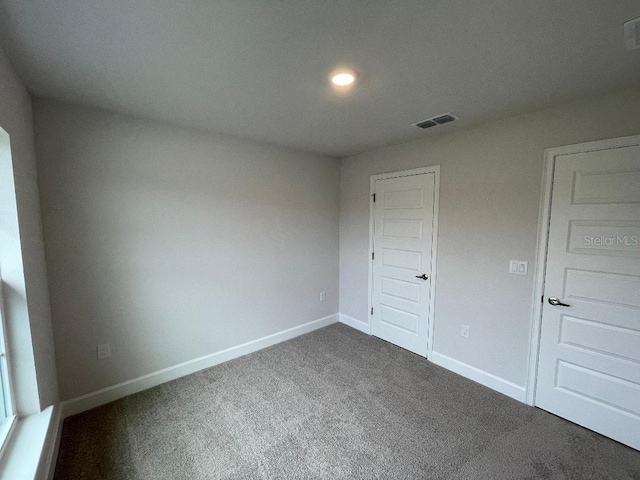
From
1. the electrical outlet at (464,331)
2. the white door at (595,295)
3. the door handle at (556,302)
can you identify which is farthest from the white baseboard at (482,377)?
the door handle at (556,302)

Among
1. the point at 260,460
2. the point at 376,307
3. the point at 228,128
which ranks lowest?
the point at 260,460

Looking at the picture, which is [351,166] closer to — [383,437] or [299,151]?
[299,151]

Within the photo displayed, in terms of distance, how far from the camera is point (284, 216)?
325cm

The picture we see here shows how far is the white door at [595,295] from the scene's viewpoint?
179cm

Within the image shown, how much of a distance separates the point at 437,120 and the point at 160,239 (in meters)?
2.60

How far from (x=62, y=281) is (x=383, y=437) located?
256 cm

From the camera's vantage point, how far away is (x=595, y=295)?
1.92 m

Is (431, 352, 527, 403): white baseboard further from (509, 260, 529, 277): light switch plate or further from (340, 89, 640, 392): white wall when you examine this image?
(509, 260, 529, 277): light switch plate

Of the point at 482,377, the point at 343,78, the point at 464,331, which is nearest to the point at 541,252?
the point at 464,331

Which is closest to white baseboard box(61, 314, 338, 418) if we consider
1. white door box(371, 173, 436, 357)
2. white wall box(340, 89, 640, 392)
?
white door box(371, 173, 436, 357)

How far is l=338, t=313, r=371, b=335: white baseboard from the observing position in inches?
141

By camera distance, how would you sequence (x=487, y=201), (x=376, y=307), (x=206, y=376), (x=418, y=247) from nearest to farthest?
(x=487, y=201), (x=206, y=376), (x=418, y=247), (x=376, y=307)

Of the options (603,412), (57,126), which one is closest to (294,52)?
(57,126)

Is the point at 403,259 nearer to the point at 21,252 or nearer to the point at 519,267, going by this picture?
the point at 519,267
